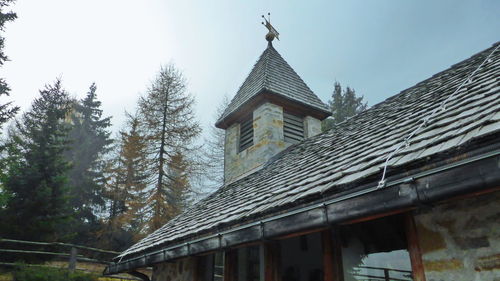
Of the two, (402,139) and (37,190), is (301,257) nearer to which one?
(402,139)

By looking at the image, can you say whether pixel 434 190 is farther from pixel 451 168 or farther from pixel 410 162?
pixel 410 162

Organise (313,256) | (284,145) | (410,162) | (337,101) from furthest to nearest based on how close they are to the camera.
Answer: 1. (337,101)
2. (284,145)
3. (313,256)
4. (410,162)

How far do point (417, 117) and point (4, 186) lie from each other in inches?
503

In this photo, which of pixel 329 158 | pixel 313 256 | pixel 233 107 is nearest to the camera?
pixel 329 158

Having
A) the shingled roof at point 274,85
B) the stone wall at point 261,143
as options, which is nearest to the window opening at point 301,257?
the stone wall at point 261,143

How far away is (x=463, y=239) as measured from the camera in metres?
2.21

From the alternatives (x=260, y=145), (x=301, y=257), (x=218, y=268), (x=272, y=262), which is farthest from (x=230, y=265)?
(x=260, y=145)

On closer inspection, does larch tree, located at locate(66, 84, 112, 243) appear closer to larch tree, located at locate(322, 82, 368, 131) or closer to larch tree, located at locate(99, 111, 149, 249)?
larch tree, located at locate(99, 111, 149, 249)

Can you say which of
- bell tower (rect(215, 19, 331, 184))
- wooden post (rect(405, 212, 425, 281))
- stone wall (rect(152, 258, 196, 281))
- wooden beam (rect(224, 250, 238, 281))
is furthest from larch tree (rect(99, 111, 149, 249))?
wooden post (rect(405, 212, 425, 281))

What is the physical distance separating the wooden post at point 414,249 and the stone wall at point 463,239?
46mm

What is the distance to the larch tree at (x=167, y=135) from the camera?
588 inches

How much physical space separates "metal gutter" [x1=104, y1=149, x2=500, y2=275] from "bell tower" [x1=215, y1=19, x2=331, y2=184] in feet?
15.9

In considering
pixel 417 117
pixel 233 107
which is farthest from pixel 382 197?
pixel 233 107

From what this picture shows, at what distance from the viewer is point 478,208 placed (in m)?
2.18
